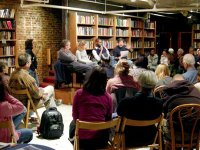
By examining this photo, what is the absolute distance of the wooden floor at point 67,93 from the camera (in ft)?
25.0

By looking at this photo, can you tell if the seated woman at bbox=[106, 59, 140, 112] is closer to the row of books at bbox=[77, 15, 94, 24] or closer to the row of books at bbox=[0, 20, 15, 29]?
the row of books at bbox=[0, 20, 15, 29]

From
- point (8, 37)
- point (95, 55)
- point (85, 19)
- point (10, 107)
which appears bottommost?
point (10, 107)

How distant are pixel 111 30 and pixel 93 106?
8124 millimetres

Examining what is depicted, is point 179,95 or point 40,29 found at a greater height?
point 40,29

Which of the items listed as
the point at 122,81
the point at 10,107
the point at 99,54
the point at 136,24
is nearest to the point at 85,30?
the point at 99,54

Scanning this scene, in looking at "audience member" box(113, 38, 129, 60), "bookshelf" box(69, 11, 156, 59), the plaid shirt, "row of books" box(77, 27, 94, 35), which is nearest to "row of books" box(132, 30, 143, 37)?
"bookshelf" box(69, 11, 156, 59)

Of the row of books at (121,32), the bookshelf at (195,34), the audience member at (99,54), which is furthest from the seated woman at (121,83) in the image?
the bookshelf at (195,34)

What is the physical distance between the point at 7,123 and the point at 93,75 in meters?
0.99

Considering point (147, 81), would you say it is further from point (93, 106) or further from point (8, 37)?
point (8, 37)

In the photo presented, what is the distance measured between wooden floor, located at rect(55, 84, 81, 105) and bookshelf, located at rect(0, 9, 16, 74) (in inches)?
62.7

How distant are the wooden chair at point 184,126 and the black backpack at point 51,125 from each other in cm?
205

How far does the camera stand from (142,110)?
10.7 ft

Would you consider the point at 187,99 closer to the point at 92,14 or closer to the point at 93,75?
the point at 93,75

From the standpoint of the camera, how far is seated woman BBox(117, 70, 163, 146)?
3248mm
